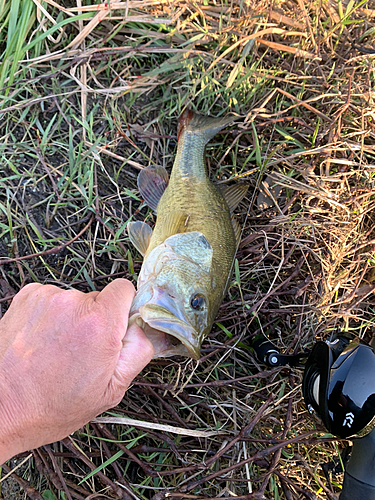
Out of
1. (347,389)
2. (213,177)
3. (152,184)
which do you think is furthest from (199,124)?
(347,389)

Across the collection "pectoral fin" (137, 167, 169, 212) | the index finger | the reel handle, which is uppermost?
"pectoral fin" (137, 167, 169, 212)

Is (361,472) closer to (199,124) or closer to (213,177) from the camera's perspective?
(213,177)

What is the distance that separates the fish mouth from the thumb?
2.5 inches

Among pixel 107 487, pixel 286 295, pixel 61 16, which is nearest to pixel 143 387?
pixel 107 487

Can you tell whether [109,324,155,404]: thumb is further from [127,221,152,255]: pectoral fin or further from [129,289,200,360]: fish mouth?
[127,221,152,255]: pectoral fin

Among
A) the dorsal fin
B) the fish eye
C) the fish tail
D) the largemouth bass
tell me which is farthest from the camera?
the fish tail

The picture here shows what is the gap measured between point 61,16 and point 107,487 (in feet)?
11.9

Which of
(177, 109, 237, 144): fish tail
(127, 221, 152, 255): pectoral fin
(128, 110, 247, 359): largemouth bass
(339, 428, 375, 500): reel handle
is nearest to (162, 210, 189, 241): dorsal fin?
(128, 110, 247, 359): largemouth bass

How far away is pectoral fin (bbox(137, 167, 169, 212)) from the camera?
2.76 metres

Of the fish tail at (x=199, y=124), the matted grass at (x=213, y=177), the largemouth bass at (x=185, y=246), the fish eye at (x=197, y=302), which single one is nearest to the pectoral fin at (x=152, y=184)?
the largemouth bass at (x=185, y=246)

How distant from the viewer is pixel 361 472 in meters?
2.22

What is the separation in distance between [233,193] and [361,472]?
81.9 inches

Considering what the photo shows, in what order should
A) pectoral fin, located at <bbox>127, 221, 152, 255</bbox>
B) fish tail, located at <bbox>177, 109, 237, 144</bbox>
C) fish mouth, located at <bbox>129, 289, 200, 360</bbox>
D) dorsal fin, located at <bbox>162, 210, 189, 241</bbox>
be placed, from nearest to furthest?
fish mouth, located at <bbox>129, 289, 200, 360</bbox> → dorsal fin, located at <bbox>162, 210, 189, 241</bbox> → pectoral fin, located at <bbox>127, 221, 152, 255</bbox> → fish tail, located at <bbox>177, 109, 237, 144</bbox>

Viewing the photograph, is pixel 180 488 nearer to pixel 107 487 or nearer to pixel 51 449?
pixel 107 487
